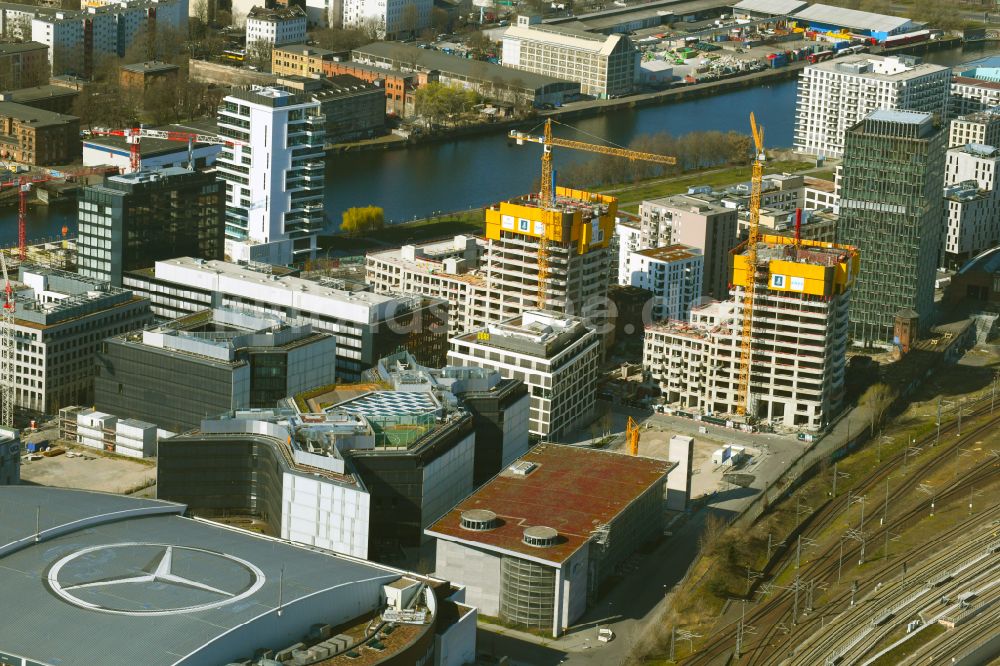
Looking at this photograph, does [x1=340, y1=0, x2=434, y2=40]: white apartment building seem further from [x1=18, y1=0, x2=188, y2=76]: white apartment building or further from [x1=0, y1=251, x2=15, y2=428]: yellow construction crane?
[x1=0, y1=251, x2=15, y2=428]: yellow construction crane

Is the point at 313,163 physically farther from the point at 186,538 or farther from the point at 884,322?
the point at 186,538

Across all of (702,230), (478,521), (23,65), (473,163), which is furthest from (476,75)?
(478,521)

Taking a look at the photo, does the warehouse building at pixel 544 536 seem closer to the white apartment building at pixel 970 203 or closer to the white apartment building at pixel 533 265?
the white apartment building at pixel 533 265

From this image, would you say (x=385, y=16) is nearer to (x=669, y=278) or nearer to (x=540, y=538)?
(x=669, y=278)

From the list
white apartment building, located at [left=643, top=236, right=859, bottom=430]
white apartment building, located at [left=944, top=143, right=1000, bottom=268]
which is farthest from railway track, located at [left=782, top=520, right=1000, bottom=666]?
white apartment building, located at [left=944, top=143, right=1000, bottom=268]

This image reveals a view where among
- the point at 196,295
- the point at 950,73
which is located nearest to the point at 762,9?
the point at 950,73

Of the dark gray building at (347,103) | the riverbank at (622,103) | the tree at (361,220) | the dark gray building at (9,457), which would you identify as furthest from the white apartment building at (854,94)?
the dark gray building at (9,457)
